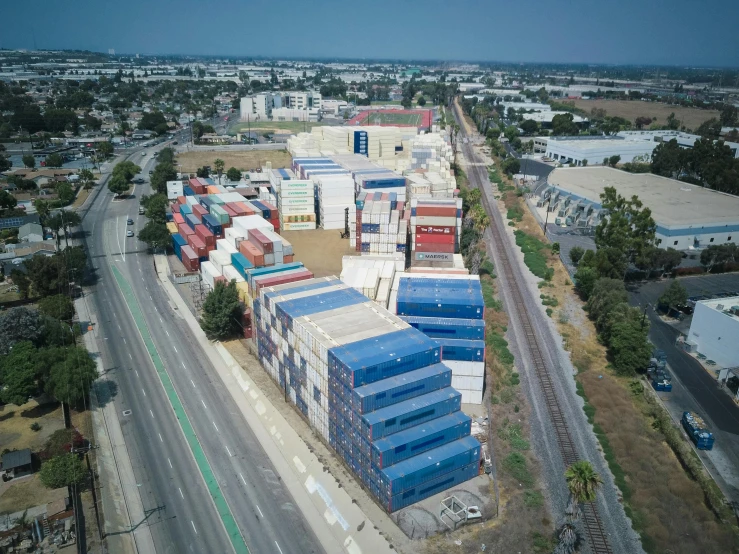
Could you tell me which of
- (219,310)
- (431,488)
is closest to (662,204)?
(219,310)

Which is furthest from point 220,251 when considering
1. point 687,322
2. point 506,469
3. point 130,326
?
point 687,322

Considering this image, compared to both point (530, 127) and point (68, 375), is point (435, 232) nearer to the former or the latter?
point (68, 375)

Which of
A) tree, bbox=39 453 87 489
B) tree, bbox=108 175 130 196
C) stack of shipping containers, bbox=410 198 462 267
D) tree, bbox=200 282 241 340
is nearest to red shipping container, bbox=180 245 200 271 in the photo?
tree, bbox=200 282 241 340

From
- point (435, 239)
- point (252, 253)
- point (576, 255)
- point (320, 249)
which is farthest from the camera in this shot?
point (320, 249)

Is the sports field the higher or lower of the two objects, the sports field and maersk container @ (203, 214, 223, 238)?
the higher

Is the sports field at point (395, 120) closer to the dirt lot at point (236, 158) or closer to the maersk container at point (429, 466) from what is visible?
the dirt lot at point (236, 158)

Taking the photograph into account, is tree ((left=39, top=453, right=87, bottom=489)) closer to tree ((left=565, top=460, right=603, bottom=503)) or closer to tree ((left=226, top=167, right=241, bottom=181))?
tree ((left=565, top=460, right=603, bottom=503))

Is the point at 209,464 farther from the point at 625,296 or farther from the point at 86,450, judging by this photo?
the point at 625,296
